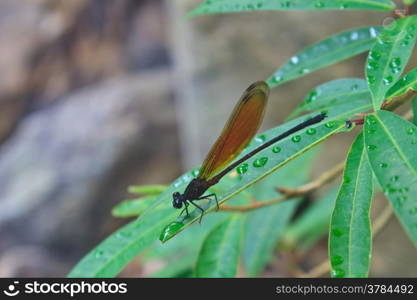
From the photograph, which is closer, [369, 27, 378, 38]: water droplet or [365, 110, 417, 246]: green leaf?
[365, 110, 417, 246]: green leaf

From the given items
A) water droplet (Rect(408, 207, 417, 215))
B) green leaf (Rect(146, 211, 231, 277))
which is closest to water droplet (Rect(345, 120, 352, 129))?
water droplet (Rect(408, 207, 417, 215))

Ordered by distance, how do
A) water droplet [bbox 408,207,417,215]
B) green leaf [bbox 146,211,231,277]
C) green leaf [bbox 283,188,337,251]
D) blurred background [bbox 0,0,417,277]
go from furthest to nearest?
blurred background [bbox 0,0,417,277] → green leaf [bbox 283,188,337,251] → green leaf [bbox 146,211,231,277] → water droplet [bbox 408,207,417,215]

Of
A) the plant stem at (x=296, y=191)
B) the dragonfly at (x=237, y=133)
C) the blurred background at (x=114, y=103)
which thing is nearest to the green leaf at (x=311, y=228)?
the blurred background at (x=114, y=103)

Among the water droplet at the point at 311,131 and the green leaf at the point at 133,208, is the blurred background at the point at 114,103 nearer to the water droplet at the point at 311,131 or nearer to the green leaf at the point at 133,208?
the green leaf at the point at 133,208

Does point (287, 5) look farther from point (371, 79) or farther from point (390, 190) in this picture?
point (390, 190)

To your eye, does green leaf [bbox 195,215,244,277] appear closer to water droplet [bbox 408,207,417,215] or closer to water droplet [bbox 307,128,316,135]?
water droplet [bbox 307,128,316,135]

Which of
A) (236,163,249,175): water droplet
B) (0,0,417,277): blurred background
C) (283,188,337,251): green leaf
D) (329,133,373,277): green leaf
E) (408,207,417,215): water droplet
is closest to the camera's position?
(408,207,417,215): water droplet
